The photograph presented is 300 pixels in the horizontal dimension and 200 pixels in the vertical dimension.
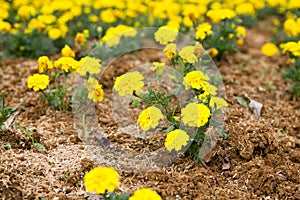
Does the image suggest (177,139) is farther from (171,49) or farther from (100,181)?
(171,49)

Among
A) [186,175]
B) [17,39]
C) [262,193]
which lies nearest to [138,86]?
[186,175]

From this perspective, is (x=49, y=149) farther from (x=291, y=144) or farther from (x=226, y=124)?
(x=291, y=144)

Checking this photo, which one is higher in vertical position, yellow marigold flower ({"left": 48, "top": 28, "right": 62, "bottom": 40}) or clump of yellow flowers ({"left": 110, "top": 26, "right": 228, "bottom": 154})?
yellow marigold flower ({"left": 48, "top": 28, "right": 62, "bottom": 40})

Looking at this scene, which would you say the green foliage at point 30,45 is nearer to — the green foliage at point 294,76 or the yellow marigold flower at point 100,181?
the green foliage at point 294,76

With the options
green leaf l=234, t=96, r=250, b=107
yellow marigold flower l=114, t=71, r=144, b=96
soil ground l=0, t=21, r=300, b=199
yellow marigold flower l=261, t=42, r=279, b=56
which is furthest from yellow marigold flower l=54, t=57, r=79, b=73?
yellow marigold flower l=261, t=42, r=279, b=56

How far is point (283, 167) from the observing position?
3.41 metres

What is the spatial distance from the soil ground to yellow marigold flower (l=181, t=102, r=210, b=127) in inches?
15.4

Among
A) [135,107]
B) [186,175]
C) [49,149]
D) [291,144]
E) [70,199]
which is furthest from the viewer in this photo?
[135,107]

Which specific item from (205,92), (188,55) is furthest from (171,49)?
(205,92)

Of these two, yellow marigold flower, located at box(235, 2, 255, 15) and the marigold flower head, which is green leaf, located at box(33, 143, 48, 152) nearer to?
the marigold flower head

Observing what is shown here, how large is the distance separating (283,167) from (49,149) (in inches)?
70.7

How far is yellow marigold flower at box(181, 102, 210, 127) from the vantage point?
3.14m

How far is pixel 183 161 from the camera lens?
3.43 metres

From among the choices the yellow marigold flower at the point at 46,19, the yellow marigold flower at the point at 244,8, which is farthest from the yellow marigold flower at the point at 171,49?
the yellow marigold flower at the point at 244,8
